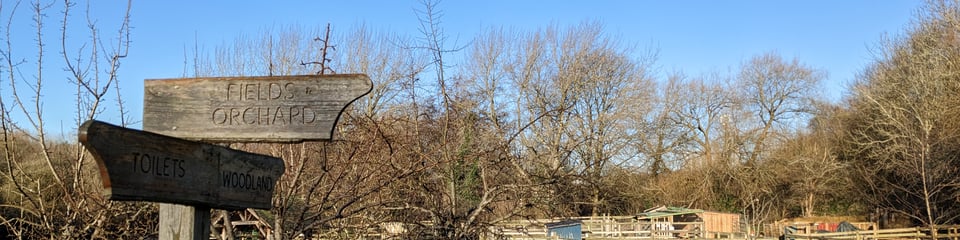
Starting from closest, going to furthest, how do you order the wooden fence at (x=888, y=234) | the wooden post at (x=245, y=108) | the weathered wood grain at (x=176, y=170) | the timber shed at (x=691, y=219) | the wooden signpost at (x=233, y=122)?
the weathered wood grain at (x=176, y=170) < the wooden signpost at (x=233, y=122) < the wooden post at (x=245, y=108) < the wooden fence at (x=888, y=234) < the timber shed at (x=691, y=219)

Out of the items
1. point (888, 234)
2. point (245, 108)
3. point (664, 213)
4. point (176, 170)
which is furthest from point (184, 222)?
point (664, 213)

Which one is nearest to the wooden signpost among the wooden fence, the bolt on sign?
the bolt on sign

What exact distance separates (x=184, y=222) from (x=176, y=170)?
0.35 m

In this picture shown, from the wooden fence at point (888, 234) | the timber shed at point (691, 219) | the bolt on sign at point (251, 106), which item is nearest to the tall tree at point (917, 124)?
the wooden fence at point (888, 234)

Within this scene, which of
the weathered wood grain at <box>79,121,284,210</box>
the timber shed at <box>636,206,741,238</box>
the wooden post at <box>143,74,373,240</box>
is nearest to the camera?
the weathered wood grain at <box>79,121,284,210</box>

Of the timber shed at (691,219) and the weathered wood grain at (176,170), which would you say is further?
the timber shed at (691,219)

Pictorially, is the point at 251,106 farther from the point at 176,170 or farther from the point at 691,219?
the point at 691,219

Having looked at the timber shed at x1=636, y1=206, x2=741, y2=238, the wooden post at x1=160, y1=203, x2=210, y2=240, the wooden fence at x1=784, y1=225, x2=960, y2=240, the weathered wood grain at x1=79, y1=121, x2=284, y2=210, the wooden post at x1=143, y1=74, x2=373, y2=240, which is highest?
the wooden post at x1=143, y1=74, x2=373, y2=240

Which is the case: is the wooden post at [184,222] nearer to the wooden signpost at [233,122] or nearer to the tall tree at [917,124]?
the wooden signpost at [233,122]

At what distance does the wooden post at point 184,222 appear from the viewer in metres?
2.83

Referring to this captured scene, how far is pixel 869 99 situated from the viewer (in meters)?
26.9

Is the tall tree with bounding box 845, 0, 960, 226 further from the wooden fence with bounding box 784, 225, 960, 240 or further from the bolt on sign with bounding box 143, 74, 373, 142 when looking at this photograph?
the bolt on sign with bounding box 143, 74, 373, 142

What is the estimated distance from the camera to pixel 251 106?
2982mm

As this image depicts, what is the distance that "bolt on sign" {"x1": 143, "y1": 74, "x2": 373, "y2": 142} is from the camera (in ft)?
9.68
